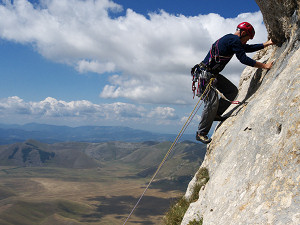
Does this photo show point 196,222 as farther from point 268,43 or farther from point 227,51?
point 268,43

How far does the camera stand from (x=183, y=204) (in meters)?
11.4

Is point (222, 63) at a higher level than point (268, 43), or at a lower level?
lower

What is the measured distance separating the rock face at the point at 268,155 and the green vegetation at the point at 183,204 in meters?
0.53

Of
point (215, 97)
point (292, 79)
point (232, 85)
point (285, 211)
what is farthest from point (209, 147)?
point (285, 211)

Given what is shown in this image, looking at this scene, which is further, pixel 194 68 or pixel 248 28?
pixel 194 68

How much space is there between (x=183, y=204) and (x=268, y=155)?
19.9ft

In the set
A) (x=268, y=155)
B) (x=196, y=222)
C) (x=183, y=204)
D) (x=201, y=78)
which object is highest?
(x=201, y=78)

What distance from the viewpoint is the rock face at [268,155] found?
5.22 metres

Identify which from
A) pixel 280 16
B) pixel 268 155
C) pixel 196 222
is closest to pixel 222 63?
pixel 280 16

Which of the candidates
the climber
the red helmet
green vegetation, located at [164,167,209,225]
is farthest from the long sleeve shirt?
green vegetation, located at [164,167,209,225]

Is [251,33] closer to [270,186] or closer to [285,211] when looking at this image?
[270,186]

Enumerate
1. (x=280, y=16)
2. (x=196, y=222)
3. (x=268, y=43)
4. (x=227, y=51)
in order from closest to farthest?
(x=196, y=222), (x=280, y=16), (x=268, y=43), (x=227, y=51)

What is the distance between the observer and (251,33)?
11.2 meters

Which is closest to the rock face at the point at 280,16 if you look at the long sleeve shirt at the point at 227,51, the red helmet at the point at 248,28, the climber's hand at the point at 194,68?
the red helmet at the point at 248,28
